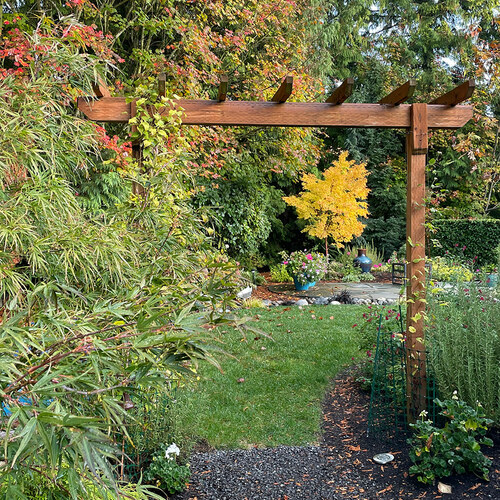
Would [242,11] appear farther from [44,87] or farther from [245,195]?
[44,87]

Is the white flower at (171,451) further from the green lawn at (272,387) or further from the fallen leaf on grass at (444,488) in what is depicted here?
the fallen leaf on grass at (444,488)

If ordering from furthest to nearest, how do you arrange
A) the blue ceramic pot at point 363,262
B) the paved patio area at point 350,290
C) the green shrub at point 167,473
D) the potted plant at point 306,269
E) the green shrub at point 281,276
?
the blue ceramic pot at point 363,262 → the green shrub at point 281,276 → the potted plant at point 306,269 → the paved patio area at point 350,290 → the green shrub at point 167,473

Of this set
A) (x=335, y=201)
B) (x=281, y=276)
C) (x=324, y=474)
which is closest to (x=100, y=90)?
(x=324, y=474)

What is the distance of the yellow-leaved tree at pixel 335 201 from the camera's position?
1082cm

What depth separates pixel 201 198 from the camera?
9211mm

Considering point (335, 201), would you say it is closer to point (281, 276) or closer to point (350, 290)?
point (281, 276)

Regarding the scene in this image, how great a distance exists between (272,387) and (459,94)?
2.62 meters

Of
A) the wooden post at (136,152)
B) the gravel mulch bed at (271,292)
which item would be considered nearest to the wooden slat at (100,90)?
the wooden post at (136,152)

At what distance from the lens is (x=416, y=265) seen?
3.23 metres

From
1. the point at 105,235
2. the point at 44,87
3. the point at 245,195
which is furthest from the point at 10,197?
the point at 245,195

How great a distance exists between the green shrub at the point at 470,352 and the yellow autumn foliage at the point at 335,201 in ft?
25.2

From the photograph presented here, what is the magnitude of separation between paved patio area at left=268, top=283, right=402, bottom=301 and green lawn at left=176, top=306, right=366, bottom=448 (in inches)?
76.3

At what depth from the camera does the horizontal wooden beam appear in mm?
3262

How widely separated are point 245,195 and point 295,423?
7069 millimetres
